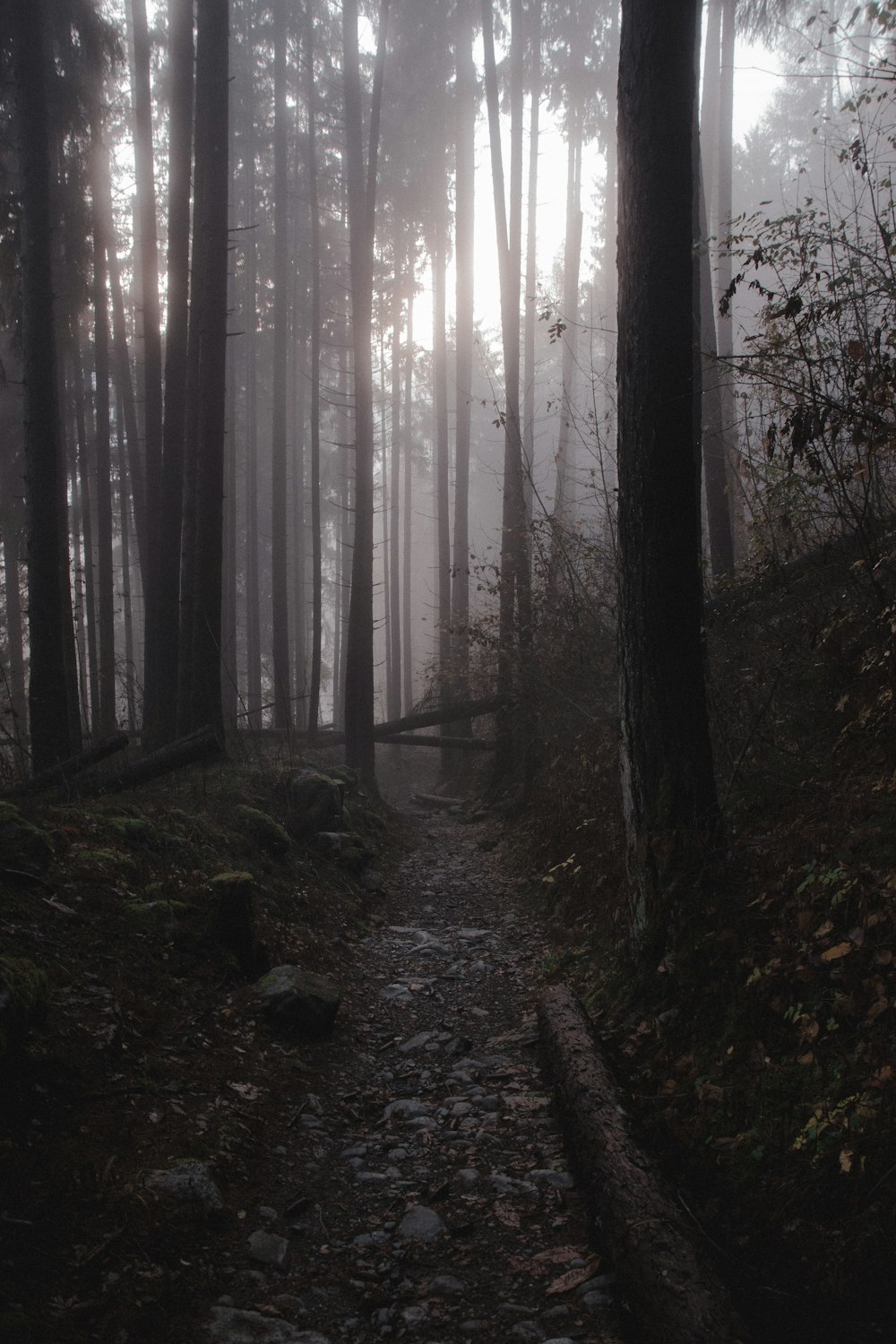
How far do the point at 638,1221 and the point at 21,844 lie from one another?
3.71 meters

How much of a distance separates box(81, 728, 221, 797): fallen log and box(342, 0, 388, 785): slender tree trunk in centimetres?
620

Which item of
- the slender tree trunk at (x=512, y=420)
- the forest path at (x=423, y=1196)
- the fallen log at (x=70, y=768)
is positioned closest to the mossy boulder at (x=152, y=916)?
the forest path at (x=423, y=1196)

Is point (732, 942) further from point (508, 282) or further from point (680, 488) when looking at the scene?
point (508, 282)

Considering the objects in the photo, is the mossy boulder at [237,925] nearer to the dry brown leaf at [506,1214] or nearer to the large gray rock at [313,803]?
the dry brown leaf at [506,1214]

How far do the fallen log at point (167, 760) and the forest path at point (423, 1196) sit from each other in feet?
10.0

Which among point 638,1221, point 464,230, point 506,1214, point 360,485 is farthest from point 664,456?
point 464,230

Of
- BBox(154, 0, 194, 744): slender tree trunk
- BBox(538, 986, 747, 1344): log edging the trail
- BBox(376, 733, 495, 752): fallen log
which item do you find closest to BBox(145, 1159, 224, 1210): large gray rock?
BBox(538, 986, 747, 1344): log edging the trail

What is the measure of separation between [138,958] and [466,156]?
821 inches

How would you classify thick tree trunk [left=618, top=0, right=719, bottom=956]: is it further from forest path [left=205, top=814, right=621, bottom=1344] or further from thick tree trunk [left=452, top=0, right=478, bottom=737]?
thick tree trunk [left=452, top=0, right=478, bottom=737]

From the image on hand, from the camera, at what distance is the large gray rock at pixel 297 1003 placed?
14.5ft

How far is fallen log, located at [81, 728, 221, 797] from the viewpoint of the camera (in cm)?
721

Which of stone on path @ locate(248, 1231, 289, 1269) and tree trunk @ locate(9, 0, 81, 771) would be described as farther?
tree trunk @ locate(9, 0, 81, 771)

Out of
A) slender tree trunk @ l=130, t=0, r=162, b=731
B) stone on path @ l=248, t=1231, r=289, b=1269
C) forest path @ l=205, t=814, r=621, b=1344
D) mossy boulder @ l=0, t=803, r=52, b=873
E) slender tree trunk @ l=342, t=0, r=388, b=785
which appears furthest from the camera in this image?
slender tree trunk @ l=342, t=0, r=388, b=785

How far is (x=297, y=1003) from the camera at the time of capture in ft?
14.7
